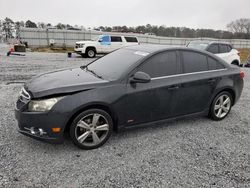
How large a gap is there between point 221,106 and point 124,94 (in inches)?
92.3

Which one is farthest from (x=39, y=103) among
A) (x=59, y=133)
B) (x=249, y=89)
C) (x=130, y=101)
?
(x=249, y=89)

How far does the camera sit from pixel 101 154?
299cm

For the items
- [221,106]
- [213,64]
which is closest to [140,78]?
[213,64]

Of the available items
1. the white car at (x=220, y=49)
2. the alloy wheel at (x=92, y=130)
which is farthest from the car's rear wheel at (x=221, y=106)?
the white car at (x=220, y=49)

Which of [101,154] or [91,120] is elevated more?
[91,120]

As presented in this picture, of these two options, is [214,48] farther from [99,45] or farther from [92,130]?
[99,45]

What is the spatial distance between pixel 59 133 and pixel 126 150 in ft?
3.37

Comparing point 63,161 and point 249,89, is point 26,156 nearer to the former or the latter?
point 63,161

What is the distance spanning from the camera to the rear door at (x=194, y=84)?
3658 mm

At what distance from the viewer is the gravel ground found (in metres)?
2.47

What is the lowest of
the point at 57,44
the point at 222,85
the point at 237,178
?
the point at 237,178

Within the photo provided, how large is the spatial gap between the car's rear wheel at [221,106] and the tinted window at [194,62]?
0.71 metres

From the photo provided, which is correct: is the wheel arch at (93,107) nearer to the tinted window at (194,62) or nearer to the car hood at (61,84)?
the car hood at (61,84)

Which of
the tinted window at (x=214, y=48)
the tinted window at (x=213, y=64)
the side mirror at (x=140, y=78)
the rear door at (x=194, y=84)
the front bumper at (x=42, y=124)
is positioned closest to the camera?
the front bumper at (x=42, y=124)
